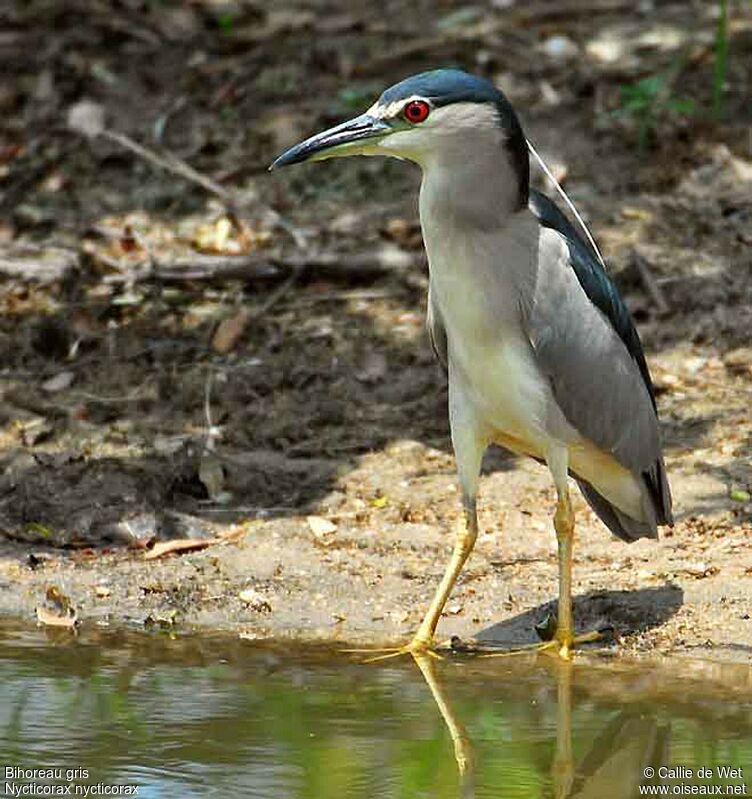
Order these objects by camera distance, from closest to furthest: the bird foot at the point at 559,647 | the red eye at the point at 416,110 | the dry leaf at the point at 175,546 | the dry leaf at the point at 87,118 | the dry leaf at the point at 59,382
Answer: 1. the red eye at the point at 416,110
2. the bird foot at the point at 559,647
3. the dry leaf at the point at 175,546
4. the dry leaf at the point at 59,382
5. the dry leaf at the point at 87,118

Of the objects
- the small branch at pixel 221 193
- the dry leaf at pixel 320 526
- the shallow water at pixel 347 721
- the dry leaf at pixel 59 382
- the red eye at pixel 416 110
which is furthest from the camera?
the small branch at pixel 221 193

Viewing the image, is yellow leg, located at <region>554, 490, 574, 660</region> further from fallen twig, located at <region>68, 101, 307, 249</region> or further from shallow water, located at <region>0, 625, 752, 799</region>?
fallen twig, located at <region>68, 101, 307, 249</region>

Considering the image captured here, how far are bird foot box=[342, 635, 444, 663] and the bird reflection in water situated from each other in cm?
48

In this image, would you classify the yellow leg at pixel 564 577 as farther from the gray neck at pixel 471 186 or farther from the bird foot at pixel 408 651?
the gray neck at pixel 471 186

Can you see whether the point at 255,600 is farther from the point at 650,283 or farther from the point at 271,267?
the point at 650,283

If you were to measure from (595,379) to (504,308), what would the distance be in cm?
51

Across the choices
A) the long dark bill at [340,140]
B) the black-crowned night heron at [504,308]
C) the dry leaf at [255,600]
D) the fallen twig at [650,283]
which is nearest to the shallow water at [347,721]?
the dry leaf at [255,600]

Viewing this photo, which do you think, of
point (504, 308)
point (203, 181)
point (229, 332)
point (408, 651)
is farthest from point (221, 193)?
point (408, 651)

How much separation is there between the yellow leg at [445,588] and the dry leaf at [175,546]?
102 cm

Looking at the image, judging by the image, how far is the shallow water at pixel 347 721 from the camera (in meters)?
4.97

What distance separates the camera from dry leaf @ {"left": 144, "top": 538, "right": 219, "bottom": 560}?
700cm

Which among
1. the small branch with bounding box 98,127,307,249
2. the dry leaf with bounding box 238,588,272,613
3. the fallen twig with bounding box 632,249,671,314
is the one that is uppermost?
the small branch with bounding box 98,127,307,249

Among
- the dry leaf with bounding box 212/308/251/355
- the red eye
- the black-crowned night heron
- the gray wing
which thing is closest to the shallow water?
the black-crowned night heron

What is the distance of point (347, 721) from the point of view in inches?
216
